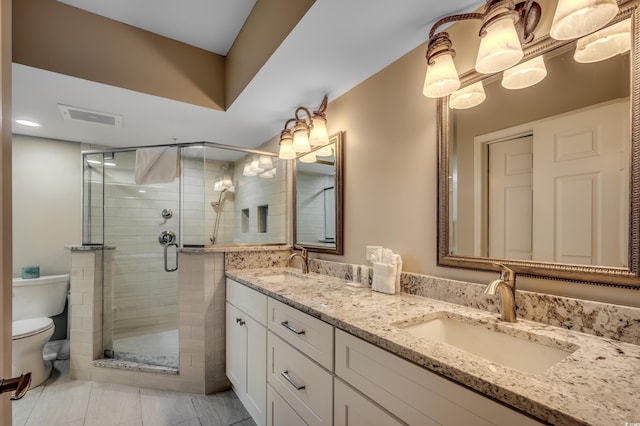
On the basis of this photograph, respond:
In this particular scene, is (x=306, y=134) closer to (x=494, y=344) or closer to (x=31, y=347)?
(x=494, y=344)

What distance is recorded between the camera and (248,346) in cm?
172

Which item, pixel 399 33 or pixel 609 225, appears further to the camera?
pixel 399 33

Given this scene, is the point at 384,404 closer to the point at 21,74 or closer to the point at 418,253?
the point at 418,253

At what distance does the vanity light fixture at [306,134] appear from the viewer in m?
1.90

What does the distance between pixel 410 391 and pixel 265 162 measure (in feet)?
7.33

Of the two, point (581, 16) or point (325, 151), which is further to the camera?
point (325, 151)

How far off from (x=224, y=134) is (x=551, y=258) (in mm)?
2735

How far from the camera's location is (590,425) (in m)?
Answer: 0.46

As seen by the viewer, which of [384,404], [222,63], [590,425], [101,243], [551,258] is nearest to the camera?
[590,425]

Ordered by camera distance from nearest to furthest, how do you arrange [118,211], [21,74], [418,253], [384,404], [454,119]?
[384,404] < [454,119] < [418,253] < [21,74] < [118,211]

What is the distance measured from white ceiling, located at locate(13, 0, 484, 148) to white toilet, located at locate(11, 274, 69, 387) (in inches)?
57.2

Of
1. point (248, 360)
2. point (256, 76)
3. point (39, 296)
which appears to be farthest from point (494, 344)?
point (39, 296)

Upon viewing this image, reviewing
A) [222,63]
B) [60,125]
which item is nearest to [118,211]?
[60,125]

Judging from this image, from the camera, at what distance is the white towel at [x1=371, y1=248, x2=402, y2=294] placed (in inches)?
55.6
